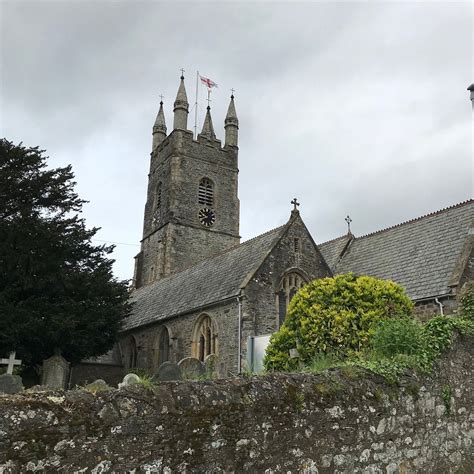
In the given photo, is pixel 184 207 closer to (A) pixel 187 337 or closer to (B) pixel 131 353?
(B) pixel 131 353

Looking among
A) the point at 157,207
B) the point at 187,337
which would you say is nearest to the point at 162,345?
the point at 187,337

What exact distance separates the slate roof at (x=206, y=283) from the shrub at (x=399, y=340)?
11.1 meters

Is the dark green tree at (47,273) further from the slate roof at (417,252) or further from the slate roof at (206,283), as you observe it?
the slate roof at (417,252)

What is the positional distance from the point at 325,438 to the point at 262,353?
11.7 m

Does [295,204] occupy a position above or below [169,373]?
above

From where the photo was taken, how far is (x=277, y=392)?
5.13 meters

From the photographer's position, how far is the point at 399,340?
7598mm

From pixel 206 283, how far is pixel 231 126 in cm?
2731

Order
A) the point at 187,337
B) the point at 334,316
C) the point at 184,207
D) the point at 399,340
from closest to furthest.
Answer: the point at 399,340, the point at 334,316, the point at 187,337, the point at 184,207

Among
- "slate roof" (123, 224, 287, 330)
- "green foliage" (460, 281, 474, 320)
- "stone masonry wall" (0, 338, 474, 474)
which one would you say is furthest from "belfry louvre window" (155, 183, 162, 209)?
"stone masonry wall" (0, 338, 474, 474)

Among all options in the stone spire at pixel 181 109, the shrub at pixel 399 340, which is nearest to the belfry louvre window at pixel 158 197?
the stone spire at pixel 181 109

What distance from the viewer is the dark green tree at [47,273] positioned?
54.2 feet

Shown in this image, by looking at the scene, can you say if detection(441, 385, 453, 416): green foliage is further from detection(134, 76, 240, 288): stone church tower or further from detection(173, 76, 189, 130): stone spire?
detection(173, 76, 189, 130): stone spire

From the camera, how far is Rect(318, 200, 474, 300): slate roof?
Answer: 18.8 metres
